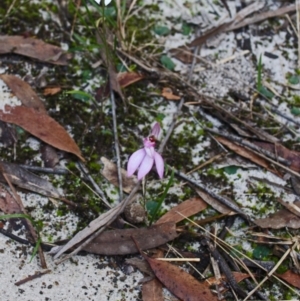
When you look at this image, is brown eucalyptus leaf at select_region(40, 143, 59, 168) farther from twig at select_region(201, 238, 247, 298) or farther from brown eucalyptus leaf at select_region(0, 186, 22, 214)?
twig at select_region(201, 238, 247, 298)

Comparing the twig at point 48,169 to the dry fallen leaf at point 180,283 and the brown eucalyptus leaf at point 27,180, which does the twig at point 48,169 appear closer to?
the brown eucalyptus leaf at point 27,180

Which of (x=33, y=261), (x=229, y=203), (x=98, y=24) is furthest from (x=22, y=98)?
(x=229, y=203)

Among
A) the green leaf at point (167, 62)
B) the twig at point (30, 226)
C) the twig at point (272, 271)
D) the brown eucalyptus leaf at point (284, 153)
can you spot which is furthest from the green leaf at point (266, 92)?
the twig at point (30, 226)

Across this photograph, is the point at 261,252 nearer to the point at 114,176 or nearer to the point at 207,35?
the point at 114,176

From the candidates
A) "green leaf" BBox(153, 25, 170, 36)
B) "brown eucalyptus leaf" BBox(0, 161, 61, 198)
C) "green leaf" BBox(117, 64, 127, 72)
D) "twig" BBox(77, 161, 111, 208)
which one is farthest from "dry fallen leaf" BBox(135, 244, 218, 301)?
"green leaf" BBox(153, 25, 170, 36)

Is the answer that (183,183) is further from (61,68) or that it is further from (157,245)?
(61,68)

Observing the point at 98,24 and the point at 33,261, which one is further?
the point at 98,24
